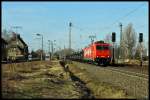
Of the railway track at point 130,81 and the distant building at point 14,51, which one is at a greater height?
the distant building at point 14,51

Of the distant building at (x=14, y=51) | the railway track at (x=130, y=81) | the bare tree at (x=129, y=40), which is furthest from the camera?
the bare tree at (x=129, y=40)

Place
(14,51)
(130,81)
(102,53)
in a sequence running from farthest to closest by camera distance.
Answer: (14,51) < (102,53) < (130,81)

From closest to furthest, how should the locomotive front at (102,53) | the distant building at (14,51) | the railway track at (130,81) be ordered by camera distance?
the railway track at (130,81)
the locomotive front at (102,53)
the distant building at (14,51)

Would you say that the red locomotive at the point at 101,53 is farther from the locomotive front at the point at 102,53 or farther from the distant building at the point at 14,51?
the distant building at the point at 14,51

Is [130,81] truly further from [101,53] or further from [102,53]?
[102,53]

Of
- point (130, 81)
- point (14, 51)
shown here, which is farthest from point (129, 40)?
point (130, 81)

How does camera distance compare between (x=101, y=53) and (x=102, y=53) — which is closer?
(x=101, y=53)

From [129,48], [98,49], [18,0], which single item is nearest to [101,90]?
[18,0]

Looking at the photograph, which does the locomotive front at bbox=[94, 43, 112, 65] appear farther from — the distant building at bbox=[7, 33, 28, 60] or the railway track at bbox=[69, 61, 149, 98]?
the railway track at bbox=[69, 61, 149, 98]

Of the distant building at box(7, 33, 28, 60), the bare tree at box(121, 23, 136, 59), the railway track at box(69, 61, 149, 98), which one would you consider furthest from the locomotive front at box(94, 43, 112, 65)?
the bare tree at box(121, 23, 136, 59)

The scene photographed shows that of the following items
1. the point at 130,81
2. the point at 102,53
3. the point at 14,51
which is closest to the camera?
the point at 130,81

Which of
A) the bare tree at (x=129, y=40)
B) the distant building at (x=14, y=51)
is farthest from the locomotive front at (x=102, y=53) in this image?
the bare tree at (x=129, y=40)

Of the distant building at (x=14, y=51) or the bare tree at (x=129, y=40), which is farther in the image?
the bare tree at (x=129, y=40)

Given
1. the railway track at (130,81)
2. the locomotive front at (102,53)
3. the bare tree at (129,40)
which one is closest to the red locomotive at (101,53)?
the locomotive front at (102,53)
